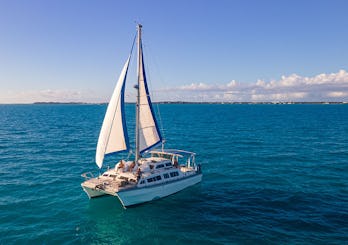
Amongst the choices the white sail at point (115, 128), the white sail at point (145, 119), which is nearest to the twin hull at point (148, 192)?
the white sail at point (115, 128)

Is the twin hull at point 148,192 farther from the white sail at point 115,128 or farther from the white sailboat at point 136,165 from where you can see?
the white sail at point 115,128

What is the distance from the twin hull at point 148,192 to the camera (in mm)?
25562

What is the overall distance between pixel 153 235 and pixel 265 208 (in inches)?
482

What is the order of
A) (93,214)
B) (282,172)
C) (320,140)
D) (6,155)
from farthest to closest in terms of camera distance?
(320,140), (6,155), (282,172), (93,214)

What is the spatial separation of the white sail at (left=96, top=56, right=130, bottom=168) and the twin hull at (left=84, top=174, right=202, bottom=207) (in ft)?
14.8

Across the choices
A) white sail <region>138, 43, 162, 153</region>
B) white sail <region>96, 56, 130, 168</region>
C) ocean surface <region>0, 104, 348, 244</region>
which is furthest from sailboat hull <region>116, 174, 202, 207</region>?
white sail <region>138, 43, 162, 153</region>

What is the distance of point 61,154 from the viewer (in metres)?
48.0

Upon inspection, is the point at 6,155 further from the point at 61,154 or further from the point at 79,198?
the point at 79,198

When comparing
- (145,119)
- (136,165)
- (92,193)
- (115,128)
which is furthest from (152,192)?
(145,119)

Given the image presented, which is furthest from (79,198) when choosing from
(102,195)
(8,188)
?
(8,188)

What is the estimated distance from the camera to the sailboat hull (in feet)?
83.9

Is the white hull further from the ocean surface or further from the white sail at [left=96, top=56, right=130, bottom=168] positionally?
the white sail at [left=96, top=56, right=130, bottom=168]

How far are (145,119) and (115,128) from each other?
13.3 ft

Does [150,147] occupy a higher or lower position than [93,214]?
higher
